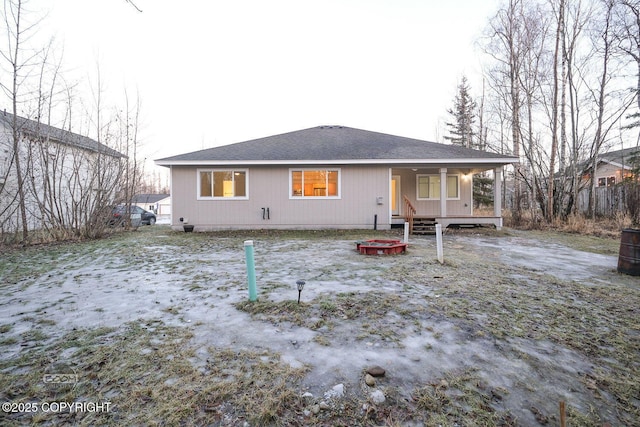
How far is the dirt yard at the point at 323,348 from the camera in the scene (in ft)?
5.38

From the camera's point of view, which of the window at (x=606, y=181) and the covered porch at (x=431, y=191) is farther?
the window at (x=606, y=181)

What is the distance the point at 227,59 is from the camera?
51.3 ft

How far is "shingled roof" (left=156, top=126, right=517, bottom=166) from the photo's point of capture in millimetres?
10969

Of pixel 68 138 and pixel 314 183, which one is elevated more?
pixel 68 138

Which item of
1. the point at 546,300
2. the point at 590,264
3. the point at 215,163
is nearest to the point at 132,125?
the point at 215,163

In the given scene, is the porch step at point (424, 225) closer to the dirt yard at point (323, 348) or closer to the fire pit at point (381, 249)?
the fire pit at point (381, 249)

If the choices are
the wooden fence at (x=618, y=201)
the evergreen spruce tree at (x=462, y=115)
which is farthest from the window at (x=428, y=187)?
the evergreen spruce tree at (x=462, y=115)

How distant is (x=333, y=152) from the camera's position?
11.7 meters

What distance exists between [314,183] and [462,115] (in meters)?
19.4

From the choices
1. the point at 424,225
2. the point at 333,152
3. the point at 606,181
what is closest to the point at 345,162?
the point at 333,152

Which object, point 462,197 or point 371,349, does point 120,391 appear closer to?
point 371,349

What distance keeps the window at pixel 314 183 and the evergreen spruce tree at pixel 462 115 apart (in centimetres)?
1689

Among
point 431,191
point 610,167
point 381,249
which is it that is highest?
point 610,167

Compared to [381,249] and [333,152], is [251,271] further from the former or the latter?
[333,152]
